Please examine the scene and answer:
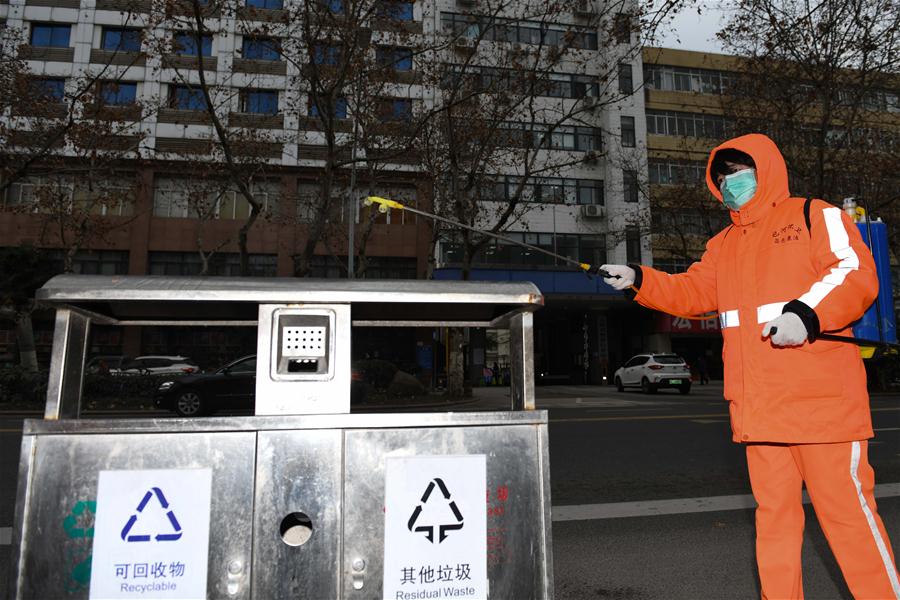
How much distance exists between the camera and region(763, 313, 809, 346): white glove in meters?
1.97

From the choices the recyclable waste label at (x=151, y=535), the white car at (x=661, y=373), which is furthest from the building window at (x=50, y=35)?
the recyclable waste label at (x=151, y=535)

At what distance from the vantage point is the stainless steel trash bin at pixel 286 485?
150 cm

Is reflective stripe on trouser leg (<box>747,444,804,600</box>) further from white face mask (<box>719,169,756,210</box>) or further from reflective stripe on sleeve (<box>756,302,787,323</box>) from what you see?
white face mask (<box>719,169,756,210</box>)

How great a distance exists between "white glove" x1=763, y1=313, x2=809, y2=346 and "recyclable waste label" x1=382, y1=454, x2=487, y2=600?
3.69 ft

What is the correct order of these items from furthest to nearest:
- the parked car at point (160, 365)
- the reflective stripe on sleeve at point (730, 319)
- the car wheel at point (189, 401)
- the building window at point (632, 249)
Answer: the building window at point (632, 249) < the parked car at point (160, 365) < the car wheel at point (189, 401) < the reflective stripe on sleeve at point (730, 319)

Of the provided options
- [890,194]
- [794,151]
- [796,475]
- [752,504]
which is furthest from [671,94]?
[796,475]

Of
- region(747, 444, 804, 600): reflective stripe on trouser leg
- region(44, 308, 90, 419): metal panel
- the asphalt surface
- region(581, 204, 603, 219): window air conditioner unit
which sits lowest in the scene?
the asphalt surface

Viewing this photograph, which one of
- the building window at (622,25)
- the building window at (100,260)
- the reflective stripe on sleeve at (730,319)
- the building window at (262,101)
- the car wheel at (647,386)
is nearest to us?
the reflective stripe on sleeve at (730,319)

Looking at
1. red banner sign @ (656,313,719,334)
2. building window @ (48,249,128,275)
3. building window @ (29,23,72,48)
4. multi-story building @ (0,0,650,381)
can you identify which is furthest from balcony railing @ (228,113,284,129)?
red banner sign @ (656,313,719,334)

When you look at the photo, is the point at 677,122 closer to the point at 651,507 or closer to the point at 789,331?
the point at 651,507

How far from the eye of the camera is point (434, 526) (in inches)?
64.1

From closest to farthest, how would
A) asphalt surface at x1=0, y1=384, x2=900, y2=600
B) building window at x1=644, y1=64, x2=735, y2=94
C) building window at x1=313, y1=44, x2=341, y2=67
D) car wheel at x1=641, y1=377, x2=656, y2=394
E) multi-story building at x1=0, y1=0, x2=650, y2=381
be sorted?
asphalt surface at x1=0, y1=384, x2=900, y2=600 → building window at x1=313, y1=44, x2=341, y2=67 → car wheel at x1=641, y1=377, x2=656, y2=394 → multi-story building at x1=0, y1=0, x2=650, y2=381 → building window at x1=644, y1=64, x2=735, y2=94

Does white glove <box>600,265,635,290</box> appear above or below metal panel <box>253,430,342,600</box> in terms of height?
above

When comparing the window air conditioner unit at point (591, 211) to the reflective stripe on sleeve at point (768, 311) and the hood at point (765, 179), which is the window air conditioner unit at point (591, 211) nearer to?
the hood at point (765, 179)
